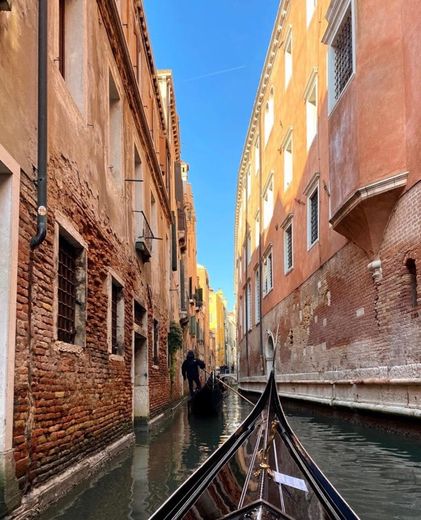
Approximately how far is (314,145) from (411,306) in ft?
17.8

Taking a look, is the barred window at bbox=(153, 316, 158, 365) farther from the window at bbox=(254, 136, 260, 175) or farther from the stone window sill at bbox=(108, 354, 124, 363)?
the window at bbox=(254, 136, 260, 175)

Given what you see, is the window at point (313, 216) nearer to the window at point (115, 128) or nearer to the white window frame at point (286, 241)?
the white window frame at point (286, 241)

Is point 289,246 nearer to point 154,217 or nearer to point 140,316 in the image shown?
point 154,217

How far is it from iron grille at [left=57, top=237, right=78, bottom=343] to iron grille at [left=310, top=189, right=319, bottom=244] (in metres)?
6.97

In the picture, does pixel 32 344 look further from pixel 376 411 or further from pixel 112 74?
pixel 376 411

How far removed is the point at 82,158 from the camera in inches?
207

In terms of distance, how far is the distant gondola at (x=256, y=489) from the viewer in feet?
6.92

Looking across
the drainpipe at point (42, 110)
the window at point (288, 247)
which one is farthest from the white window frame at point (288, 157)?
the drainpipe at point (42, 110)

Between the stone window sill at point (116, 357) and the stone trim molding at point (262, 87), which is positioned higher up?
the stone trim molding at point (262, 87)

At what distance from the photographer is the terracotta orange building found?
6.89m

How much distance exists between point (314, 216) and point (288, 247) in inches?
118

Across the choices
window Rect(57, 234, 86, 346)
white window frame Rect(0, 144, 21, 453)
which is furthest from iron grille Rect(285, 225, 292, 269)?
white window frame Rect(0, 144, 21, 453)

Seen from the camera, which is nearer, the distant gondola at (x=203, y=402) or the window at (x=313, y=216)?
the distant gondola at (x=203, y=402)

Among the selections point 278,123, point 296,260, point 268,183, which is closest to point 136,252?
point 296,260
